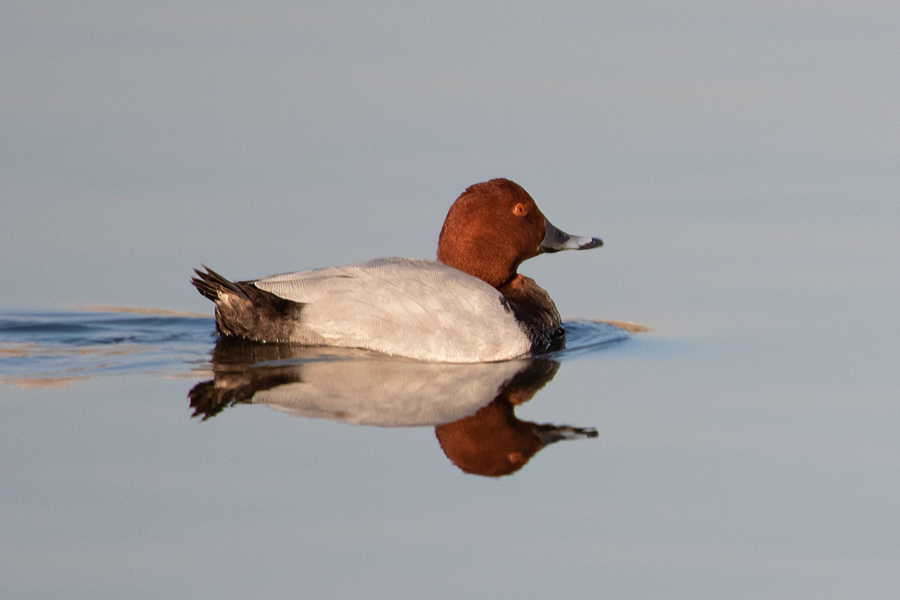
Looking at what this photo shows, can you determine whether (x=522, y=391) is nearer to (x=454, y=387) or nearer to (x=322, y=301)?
(x=454, y=387)

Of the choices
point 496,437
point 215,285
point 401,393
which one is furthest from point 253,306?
point 496,437

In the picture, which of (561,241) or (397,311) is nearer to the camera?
(397,311)

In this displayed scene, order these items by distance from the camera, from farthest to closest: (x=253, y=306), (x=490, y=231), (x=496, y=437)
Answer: (x=490, y=231) < (x=253, y=306) < (x=496, y=437)

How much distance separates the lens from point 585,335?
732 cm

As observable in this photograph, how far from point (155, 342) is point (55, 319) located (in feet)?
2.50

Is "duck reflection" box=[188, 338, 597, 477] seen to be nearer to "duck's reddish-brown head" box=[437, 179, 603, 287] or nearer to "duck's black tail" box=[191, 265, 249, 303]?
"duck's black tail" box=[191, 265, 249, 303]

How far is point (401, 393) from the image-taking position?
224 inches

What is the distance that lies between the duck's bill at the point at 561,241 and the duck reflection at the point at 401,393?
3.42 ft

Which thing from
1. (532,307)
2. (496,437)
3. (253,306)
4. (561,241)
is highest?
(561,241)

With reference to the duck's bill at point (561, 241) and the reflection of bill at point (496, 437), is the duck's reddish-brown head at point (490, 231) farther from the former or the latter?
the reflection of bill at point (496, 437)

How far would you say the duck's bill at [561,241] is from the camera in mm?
7469

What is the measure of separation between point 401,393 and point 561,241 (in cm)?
225

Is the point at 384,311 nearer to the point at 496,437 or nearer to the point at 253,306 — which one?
the point at 253,306

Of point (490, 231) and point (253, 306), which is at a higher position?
point (490, 231)
